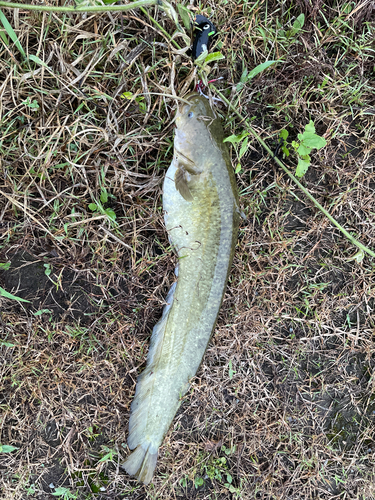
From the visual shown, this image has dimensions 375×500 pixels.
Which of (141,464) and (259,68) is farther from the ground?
(259,68)

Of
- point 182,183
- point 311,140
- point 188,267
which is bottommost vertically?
point 188,267

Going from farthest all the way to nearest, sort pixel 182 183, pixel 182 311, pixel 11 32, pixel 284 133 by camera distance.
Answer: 1. pixel 284 133
2. pixel 182 311
3. pixel 182 183
4. pixel 11 32

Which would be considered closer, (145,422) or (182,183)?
(182,183)

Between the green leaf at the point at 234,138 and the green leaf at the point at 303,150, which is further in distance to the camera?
the green leaf at the point at 303,150

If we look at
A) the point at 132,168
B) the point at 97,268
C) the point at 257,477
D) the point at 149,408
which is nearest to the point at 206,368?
the point at 149,408

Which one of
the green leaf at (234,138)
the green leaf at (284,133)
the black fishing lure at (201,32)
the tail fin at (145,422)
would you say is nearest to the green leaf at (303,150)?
the green leaf at (284,133)

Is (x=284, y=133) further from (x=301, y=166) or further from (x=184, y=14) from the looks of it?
(x=184, y=14)

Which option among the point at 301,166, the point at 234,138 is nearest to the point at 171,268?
the point at 234,138

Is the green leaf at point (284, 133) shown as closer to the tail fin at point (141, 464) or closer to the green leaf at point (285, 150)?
the green leaf at point (285, 150)
